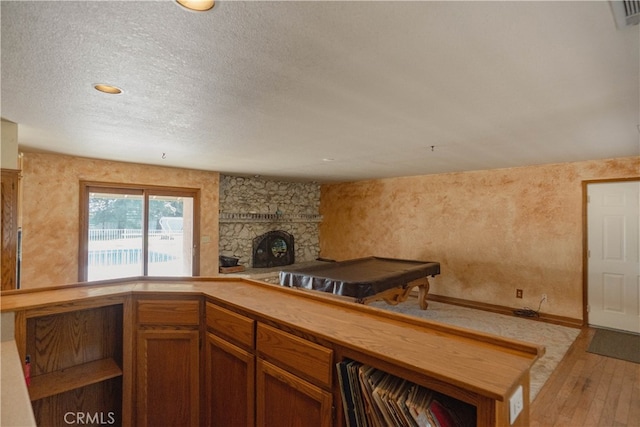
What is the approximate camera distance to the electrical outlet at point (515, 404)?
924 mm

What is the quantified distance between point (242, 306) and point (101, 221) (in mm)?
4163

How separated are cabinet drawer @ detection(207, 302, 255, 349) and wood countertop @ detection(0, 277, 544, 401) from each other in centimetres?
5

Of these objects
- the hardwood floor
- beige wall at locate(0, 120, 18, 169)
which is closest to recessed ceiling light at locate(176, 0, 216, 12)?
beige wall at locate(0, 120, 18, 169)

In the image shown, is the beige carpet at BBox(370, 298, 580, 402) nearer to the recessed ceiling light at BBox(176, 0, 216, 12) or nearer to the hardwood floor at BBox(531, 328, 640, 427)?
the hardwood floor at BBox(531, 328, 640, 427)

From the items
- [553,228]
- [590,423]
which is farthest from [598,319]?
[590,423]

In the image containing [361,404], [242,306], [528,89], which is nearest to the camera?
[361,404]

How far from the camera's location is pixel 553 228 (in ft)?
14.7

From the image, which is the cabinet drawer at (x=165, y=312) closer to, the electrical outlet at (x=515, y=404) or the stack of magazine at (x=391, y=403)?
the stack of magazine at (x=391, y=403)

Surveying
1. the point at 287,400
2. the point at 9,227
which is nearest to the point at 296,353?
the point at 287,400

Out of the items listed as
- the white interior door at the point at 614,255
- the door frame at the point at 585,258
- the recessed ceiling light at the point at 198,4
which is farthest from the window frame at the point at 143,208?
the white interior door at the point at 614,255

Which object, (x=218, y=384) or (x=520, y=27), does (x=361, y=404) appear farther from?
(x=520, y=27)

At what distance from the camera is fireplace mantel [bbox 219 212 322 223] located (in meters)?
6.21

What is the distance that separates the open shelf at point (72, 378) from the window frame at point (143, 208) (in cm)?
221

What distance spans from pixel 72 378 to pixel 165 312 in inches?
22.6
